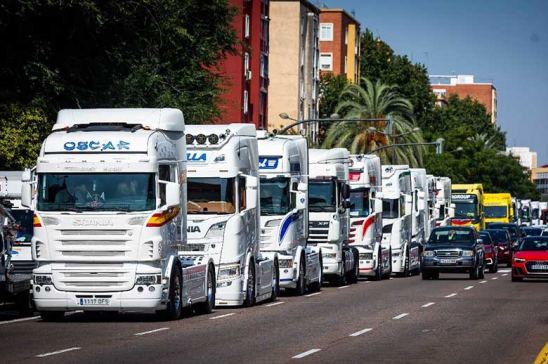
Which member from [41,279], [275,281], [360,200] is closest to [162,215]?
[41,279]

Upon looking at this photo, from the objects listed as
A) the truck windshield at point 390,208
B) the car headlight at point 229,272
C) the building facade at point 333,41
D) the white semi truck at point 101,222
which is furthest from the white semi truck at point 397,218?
the building facade at point 333,41

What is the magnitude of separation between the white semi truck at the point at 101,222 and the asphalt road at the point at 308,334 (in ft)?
1.81

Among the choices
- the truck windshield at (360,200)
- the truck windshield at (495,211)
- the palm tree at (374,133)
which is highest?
the palm tree at (374,133)

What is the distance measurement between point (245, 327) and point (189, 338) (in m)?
2.89

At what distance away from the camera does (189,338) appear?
71.5 ft

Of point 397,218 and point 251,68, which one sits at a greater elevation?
point 251,68

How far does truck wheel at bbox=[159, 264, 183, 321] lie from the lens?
25.8 metres

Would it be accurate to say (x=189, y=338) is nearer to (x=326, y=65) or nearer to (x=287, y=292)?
(x=287, y=292)

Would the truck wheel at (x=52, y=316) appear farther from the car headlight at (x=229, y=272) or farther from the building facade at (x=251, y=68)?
the building facade at (x=251, y=68)

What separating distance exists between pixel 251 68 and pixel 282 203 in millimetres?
61562

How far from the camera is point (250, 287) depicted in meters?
31.1

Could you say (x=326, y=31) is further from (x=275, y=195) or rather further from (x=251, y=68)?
(x=275, y=195)

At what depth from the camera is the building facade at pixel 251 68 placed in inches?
3558

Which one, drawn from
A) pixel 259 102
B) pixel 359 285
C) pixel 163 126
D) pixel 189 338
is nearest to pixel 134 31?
pixel 359 285
